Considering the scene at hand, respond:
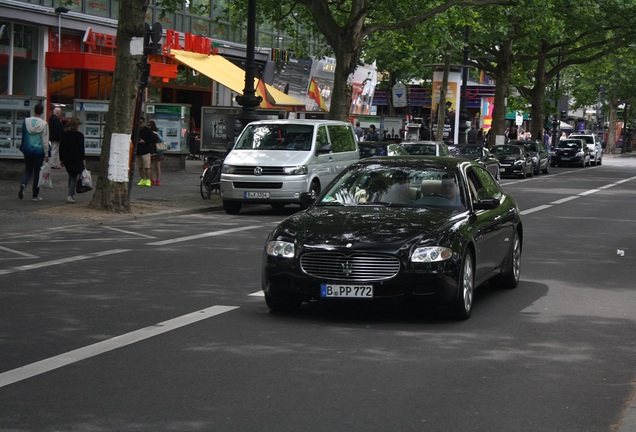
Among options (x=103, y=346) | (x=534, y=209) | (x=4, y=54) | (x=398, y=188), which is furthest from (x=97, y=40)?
(x=103, y=346)

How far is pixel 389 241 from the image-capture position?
→ 1017 cm

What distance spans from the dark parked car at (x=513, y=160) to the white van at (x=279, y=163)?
22978mm

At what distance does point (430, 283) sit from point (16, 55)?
2632 centimetres

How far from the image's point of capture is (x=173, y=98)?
43469mm

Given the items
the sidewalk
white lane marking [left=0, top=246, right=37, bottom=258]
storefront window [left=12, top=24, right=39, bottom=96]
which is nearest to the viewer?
white lane marking [left=0, top=246, right=37, bottom=258]

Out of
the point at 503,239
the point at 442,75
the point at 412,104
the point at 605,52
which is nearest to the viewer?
the point at 503,239

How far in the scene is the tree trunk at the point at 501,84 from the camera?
59.3 metres

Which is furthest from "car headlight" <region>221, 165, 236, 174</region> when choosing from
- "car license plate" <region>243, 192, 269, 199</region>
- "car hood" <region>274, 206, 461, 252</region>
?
"car hood" <region>274, 206, 461, 252</region>

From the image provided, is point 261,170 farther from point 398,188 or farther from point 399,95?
point 399,95

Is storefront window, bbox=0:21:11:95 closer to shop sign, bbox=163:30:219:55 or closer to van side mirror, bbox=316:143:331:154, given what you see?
shop sign, bbox=163:30:219:55

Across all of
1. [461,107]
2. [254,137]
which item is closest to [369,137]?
[461,107]

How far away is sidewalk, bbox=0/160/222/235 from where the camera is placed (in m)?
19.9

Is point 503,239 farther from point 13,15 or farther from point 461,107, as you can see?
point 461,107

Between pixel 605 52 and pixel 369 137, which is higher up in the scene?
pixel 605 52
